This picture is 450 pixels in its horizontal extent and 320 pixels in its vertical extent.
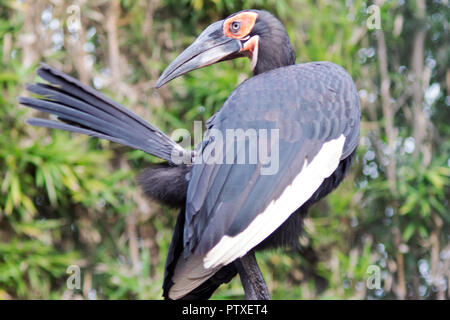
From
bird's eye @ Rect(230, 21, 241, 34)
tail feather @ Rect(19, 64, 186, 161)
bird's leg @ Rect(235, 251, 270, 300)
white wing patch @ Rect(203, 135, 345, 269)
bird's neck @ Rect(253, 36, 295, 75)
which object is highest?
bird's eye @ Rect(230, 21, 241, 34)

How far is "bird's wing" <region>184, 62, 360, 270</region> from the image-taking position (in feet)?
3.67

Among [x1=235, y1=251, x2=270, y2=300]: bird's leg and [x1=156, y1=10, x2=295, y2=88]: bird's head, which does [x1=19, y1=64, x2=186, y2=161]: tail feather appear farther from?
[x1=235, y1=251, x2=270, y2=300]: bird's leg

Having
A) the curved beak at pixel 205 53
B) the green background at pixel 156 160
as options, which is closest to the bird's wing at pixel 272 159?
the curved beak at pixel 205 53

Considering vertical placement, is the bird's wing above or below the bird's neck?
below

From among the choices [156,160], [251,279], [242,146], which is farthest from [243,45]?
[156,160]

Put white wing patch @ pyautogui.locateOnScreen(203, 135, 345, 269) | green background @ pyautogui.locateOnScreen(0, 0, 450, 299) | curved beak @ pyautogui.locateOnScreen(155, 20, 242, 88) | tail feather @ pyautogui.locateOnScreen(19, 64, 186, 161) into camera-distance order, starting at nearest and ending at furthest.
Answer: white wing patch @ pyautogui.locateOnScreen(203, 135, 345, 269) < tail feather @ pyautogui.locateOnScreen(19, 64, 186, 161) < curved beak @ pyautogui.locateOnScreen(155, 20, 242, 88) < green background @ pyautogui.locateOnScreen(0, 0, 450, 299)

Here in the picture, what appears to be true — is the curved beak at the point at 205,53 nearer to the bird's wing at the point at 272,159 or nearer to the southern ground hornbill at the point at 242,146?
the southern ground hornbill at the point at 242,146

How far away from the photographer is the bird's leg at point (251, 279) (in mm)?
1221

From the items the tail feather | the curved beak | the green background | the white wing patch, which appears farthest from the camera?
the green background

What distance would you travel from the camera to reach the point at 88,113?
1242 millimetres

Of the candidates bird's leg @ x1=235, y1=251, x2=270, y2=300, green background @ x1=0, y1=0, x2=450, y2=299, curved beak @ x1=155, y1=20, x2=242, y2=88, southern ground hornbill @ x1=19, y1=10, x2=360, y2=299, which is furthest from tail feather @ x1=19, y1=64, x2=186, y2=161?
green background @ x1=0, y1=0, x2=450, y2=299

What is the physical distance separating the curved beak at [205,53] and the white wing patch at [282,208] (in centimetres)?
37
